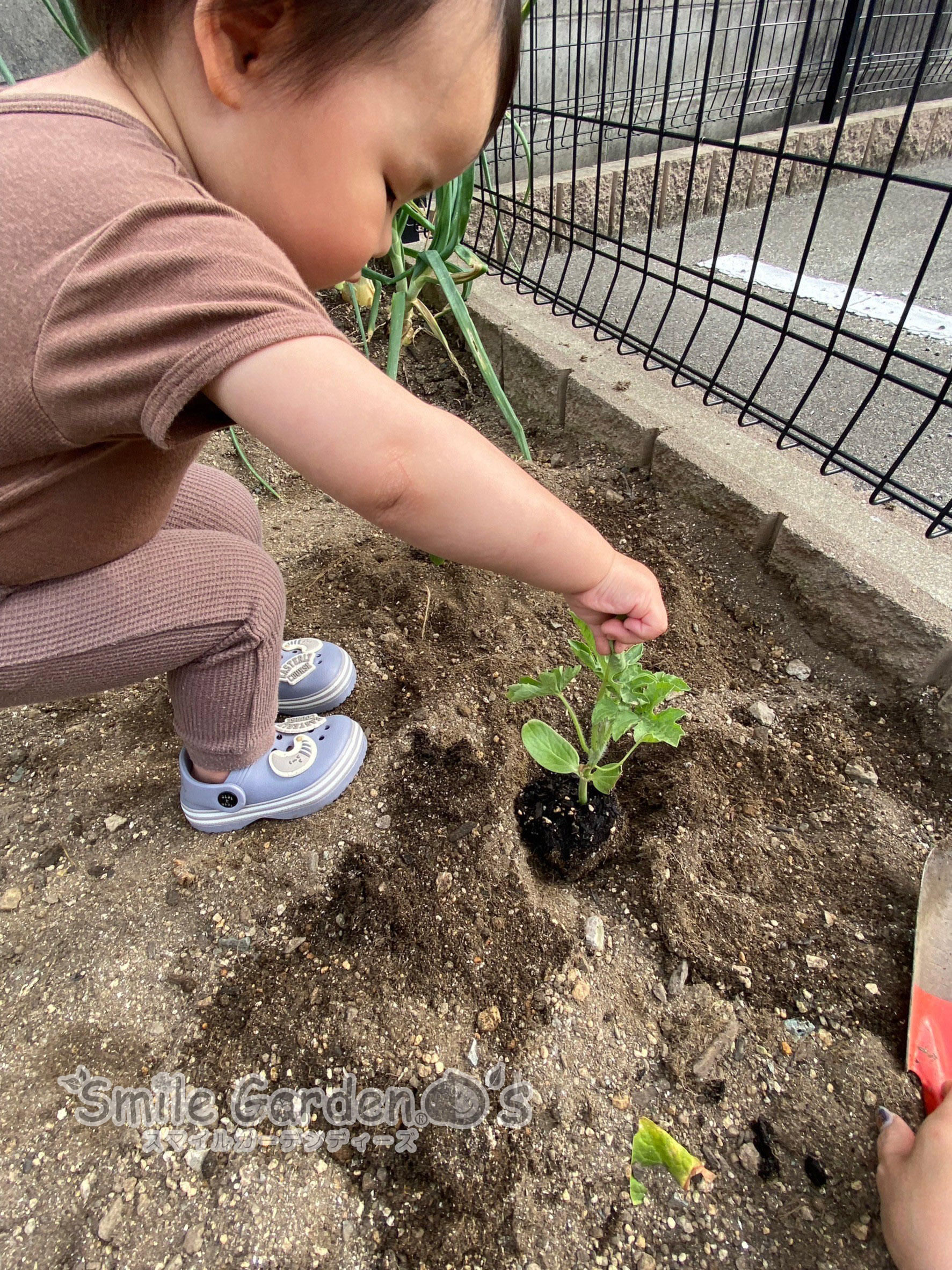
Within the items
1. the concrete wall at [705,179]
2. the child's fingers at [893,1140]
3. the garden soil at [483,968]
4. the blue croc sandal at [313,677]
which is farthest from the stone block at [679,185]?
the child's fingers at [893,1140]

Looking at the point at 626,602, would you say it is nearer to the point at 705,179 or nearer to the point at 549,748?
the point at 549,748

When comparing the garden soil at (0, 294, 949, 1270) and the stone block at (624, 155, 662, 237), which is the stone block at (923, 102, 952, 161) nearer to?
the stone block at (624, 155, 662, 237)

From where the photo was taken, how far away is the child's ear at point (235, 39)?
542 millimetres

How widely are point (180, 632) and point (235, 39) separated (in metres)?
0.63

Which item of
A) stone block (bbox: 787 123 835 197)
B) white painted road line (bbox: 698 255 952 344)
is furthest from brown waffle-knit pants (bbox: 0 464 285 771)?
stone block (bbox: 787 123 835 197)

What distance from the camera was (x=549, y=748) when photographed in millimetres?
1037

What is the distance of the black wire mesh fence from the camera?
4.96 ft

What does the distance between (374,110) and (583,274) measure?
249 cm

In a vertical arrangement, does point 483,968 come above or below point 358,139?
below

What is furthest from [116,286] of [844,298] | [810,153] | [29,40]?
[810,153]

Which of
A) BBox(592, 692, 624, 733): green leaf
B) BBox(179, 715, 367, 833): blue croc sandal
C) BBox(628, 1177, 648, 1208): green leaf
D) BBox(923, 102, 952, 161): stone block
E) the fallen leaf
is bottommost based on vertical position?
the fallen leaf

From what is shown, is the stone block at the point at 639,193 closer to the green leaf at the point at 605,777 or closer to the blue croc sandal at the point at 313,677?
the blue croc sandal at the point at 313,677

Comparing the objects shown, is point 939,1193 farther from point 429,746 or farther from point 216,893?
point 216,893

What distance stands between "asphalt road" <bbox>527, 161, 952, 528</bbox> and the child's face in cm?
92
